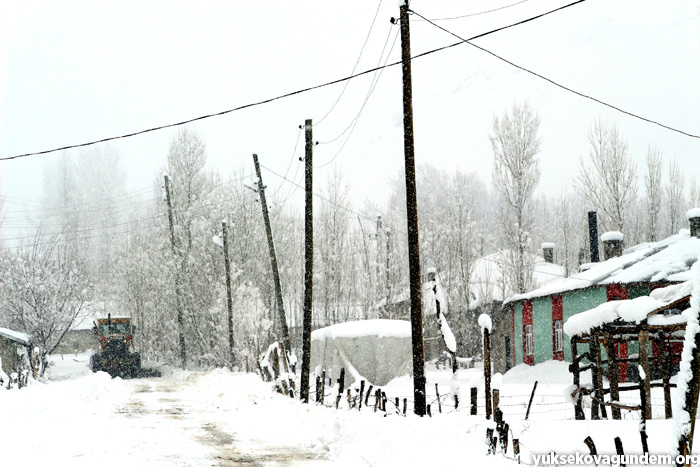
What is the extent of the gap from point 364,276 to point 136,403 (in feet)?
116

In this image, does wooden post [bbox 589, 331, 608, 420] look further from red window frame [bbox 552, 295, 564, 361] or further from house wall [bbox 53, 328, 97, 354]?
house wall [bbox 53, 328, 97, 354]

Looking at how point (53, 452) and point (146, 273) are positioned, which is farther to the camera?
point (146, 273)

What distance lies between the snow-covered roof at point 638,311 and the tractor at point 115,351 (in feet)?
99.9

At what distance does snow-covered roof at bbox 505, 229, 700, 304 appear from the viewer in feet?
94.0

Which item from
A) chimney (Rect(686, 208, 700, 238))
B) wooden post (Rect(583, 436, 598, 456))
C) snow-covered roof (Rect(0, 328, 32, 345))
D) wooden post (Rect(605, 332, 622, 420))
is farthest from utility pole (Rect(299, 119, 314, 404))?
snow-covered roof (Rect(0, 328, 32, 345))

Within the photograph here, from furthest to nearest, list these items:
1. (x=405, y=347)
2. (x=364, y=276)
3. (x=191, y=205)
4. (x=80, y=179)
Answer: (x=80, y=179) → (x=364, y=276) → (x=191, y=205) → (x=405, y=347)

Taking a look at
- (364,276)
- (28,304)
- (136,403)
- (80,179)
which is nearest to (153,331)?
(28,304)

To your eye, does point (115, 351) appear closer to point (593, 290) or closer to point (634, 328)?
point (593, 290)

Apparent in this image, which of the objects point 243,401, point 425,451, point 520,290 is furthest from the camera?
point 520,290

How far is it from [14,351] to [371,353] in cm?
1825

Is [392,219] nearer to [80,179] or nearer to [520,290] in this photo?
[520,290]

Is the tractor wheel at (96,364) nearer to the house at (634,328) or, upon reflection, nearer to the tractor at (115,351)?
the tractor at (115,351)

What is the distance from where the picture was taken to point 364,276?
55781 mm

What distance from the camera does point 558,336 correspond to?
1374 inches
